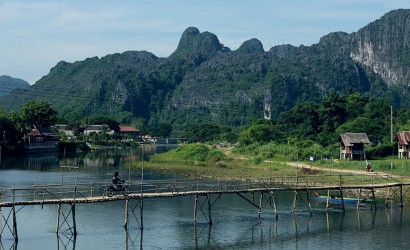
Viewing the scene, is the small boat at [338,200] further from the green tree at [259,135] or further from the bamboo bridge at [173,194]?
the green tree at [259,135]

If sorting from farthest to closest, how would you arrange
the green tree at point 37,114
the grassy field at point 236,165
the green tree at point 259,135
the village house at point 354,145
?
the green tree at point 37,114
the green tree at point 259,135
the village house at point 354,145
the grassy field at point 236,165

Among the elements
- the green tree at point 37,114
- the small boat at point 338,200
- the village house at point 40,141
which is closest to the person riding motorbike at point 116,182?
the small boat at point 338,200

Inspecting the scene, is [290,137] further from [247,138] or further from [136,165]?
[136,165]

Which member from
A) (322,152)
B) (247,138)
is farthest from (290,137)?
(322,152)

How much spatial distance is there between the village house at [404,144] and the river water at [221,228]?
90.2 feet

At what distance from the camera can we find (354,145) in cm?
7912

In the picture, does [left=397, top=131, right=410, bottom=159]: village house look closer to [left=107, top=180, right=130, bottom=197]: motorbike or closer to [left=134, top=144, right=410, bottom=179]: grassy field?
[left=134, top=144, right=410, bottom=179]: grassy field

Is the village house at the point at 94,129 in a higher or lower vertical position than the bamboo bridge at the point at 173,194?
higher

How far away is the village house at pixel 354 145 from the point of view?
3103 inches

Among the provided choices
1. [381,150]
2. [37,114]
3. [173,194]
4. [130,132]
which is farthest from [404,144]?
[130,132]

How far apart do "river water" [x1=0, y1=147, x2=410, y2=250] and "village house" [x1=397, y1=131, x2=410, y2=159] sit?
→ 27484 millimetres

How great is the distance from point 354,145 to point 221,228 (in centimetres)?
4087

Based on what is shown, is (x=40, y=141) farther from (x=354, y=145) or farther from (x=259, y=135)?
(x=354, y=145)

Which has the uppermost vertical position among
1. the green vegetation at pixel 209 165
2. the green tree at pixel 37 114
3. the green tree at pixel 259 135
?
the green tree at pixel 37 114
